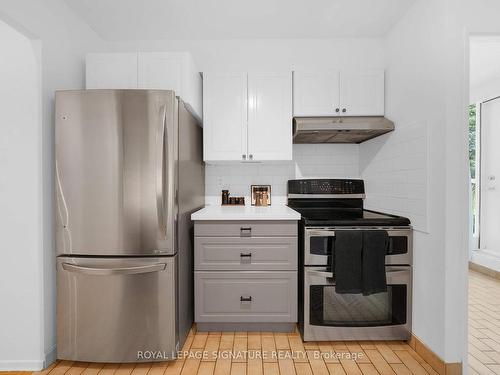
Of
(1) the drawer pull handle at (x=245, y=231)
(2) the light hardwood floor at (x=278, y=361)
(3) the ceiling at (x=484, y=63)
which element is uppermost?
(3) the ceiling at (x=484, y=63)

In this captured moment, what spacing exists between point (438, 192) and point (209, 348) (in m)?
1.92

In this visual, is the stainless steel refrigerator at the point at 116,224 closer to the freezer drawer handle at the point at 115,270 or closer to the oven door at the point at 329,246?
the freezer drawer handle at the point at 115,270

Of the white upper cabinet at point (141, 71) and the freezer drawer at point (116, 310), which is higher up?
the white upper cabinet at point (141, 71)

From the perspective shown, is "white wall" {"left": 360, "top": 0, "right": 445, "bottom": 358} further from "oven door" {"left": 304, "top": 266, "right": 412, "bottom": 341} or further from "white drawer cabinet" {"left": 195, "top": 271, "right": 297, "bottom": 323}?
"white drawer cabinet" {"left": 195, "top": 271, "right": 297, "bottom": 323}

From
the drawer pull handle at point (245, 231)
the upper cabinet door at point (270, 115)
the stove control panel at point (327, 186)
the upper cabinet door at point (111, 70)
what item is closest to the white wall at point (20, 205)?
the upper cabinet door at point (111, 70)

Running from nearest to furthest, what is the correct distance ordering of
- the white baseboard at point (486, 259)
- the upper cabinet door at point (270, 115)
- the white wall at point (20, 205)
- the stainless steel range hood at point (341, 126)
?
the white wall at point (20, 205) < the stainless steel range hood at point (341, 126) < the upper cabinet door at point (270, 115) < the white baseboard at point (486, 259)

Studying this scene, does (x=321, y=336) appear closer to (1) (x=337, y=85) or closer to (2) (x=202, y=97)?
(1) (x=337, y=85)

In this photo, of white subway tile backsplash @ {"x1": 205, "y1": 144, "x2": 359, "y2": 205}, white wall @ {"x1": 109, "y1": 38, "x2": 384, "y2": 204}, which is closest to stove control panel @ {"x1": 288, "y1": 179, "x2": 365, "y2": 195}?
white subway tile backsplash @ {"x1": 205, "y1": 144, "x2": 359, "y2": 205}

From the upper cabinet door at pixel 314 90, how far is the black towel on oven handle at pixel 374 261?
1.19 m

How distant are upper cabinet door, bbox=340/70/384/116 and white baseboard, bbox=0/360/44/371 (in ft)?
9.79

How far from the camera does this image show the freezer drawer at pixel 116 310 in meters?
1.87

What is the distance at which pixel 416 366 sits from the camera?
1.91 metres

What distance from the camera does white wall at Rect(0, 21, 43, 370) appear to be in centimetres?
187

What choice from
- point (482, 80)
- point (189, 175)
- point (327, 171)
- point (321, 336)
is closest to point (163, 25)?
point (189, 175)
